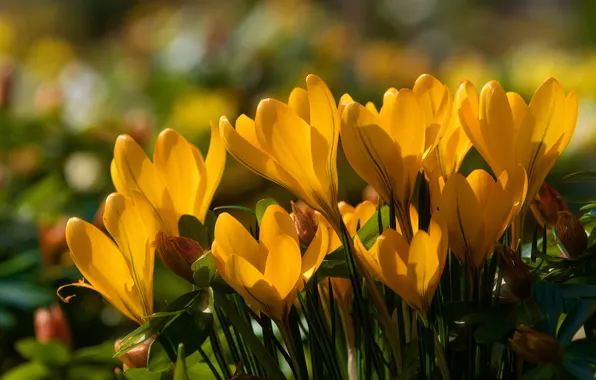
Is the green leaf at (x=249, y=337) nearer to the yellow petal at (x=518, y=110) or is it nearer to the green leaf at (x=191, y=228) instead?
the green leaf at (x=191, y=228)

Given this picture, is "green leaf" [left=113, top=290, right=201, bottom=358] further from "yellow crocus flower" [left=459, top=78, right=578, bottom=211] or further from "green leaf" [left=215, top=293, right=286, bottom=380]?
"yellow crocus flower" [left=459, top=78, right=578, bottom=211]

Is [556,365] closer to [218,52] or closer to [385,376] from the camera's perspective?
[385,376]

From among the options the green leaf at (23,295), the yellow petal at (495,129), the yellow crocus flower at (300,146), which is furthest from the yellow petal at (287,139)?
the green leaf at (23,295)

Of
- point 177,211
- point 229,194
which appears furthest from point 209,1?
point 177,211

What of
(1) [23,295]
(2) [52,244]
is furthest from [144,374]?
(2) [52,244]

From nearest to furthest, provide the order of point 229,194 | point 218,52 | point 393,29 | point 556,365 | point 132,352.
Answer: point 556,365
point 132,352
point 229,194
point 218,52
point 393,29

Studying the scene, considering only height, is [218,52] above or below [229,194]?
above

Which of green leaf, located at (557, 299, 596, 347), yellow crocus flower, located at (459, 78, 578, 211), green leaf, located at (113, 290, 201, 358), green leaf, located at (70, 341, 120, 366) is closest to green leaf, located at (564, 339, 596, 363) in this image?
green leaf, located at (557, 299, 596, 347)
